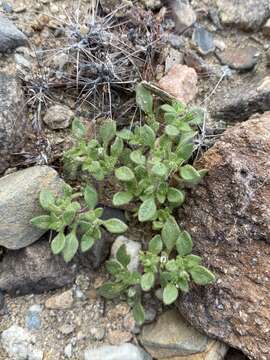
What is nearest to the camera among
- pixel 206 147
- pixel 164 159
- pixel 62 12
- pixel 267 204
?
pixel 267 204

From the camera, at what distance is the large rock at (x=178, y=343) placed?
2867mm

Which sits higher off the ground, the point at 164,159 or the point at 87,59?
the point at 87,59

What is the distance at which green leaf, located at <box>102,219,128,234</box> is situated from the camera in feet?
9.55

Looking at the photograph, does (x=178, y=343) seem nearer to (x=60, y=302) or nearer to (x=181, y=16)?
(x=60, y=302)

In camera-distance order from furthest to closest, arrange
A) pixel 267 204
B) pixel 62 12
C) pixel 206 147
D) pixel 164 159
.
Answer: pixel 62 12 → pixel 206 147 → pixel 164 159 → pixel 267 204

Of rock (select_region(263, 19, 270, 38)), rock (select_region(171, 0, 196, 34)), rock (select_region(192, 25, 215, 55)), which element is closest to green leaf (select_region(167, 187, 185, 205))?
rock (select_region(192, 25, 215, 55))

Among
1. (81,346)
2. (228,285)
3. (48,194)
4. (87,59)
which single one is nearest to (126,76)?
(87,59)

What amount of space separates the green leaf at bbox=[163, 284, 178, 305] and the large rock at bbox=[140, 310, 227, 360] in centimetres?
27

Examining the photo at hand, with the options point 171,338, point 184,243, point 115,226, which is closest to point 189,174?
point 184,243

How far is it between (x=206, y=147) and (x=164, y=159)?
1.25 feet

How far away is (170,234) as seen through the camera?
2.90 m

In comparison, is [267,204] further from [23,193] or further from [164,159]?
[23,193]

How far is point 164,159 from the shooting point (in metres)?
2.97

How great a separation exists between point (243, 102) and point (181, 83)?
16.4 inches
